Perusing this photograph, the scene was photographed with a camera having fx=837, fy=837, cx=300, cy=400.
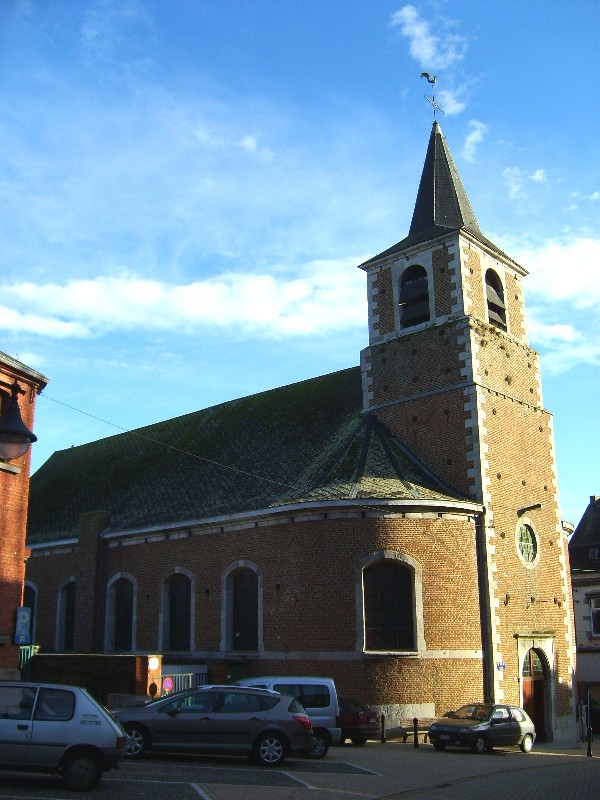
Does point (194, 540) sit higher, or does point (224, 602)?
point (194, 540)

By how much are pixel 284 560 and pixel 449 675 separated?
5.61 metres

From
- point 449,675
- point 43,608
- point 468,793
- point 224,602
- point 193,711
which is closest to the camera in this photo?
point 468,793

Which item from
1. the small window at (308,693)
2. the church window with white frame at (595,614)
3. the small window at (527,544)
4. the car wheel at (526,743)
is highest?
the small window at (527,544)

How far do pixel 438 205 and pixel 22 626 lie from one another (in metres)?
20.9

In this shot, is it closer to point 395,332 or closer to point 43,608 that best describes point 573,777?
point 395,332

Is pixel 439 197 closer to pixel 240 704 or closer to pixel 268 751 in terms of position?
pixel 240 704

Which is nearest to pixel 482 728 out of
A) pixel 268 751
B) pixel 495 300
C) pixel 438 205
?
pixel 268 751

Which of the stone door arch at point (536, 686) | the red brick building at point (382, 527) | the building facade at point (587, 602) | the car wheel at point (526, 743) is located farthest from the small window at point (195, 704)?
the building facade at point (587, 602)

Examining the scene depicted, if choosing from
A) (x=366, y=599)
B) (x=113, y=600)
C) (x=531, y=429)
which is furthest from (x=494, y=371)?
(x=113, y=600)

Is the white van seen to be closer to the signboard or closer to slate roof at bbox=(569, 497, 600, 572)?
the signboard

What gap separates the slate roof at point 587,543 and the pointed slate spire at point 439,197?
19.9 metres

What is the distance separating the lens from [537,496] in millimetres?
27281

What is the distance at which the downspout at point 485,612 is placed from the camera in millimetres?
23250

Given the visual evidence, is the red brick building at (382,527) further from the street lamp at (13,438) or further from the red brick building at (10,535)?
the street lamp at (13,438)
